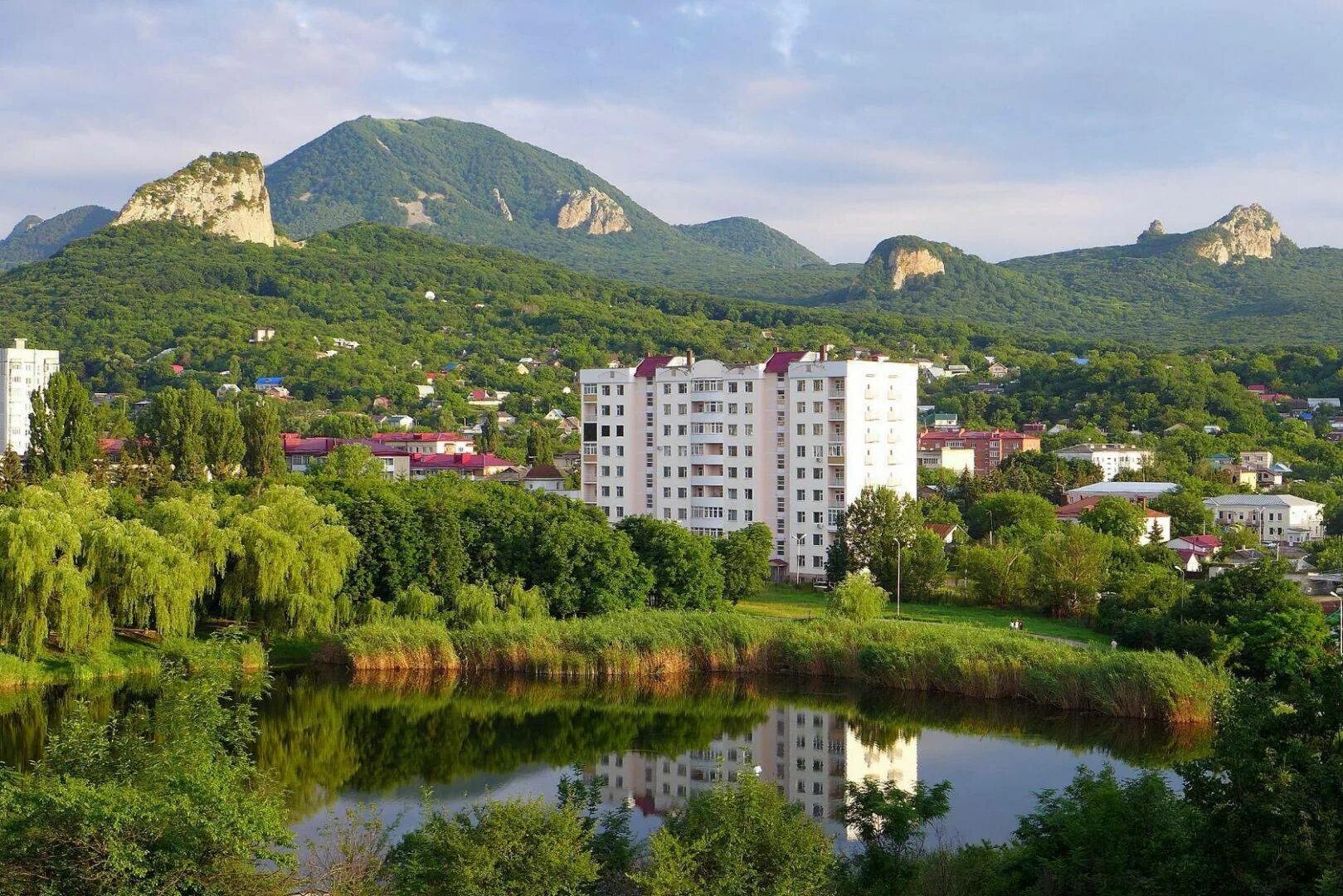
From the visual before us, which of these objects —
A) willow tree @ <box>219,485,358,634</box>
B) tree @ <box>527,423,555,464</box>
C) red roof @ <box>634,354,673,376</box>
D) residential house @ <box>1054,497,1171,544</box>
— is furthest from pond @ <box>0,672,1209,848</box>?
tree @ <box>527,423,555,464</box>

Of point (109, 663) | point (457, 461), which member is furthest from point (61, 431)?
point (457, 461)

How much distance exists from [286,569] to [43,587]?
19.9 ft

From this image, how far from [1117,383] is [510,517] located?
8238 centimetres

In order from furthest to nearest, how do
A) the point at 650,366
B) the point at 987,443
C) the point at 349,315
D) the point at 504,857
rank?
1. the point at 349,315
2. the point at 987,443
3. the point at 650,366
4. the point at 504,857

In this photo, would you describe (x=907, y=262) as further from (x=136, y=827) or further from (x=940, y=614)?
(x=136, y=827)

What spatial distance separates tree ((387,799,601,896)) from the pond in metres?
7.06

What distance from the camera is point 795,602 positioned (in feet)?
149

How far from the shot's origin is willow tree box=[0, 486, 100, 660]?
3098cm

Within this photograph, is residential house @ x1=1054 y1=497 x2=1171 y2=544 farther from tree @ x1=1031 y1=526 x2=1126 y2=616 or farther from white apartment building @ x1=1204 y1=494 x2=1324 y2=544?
tree @ x1=1031 y1=526 x2=1126 y2=616

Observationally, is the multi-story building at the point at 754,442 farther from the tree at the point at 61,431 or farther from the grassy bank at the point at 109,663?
the grassy bank at the point at 109,663

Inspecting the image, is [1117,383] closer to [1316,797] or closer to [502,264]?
[502,264]

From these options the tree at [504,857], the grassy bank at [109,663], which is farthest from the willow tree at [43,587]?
the tree at [504,857]

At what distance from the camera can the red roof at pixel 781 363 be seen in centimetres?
5372

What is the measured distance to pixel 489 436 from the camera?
9538 centimetres
